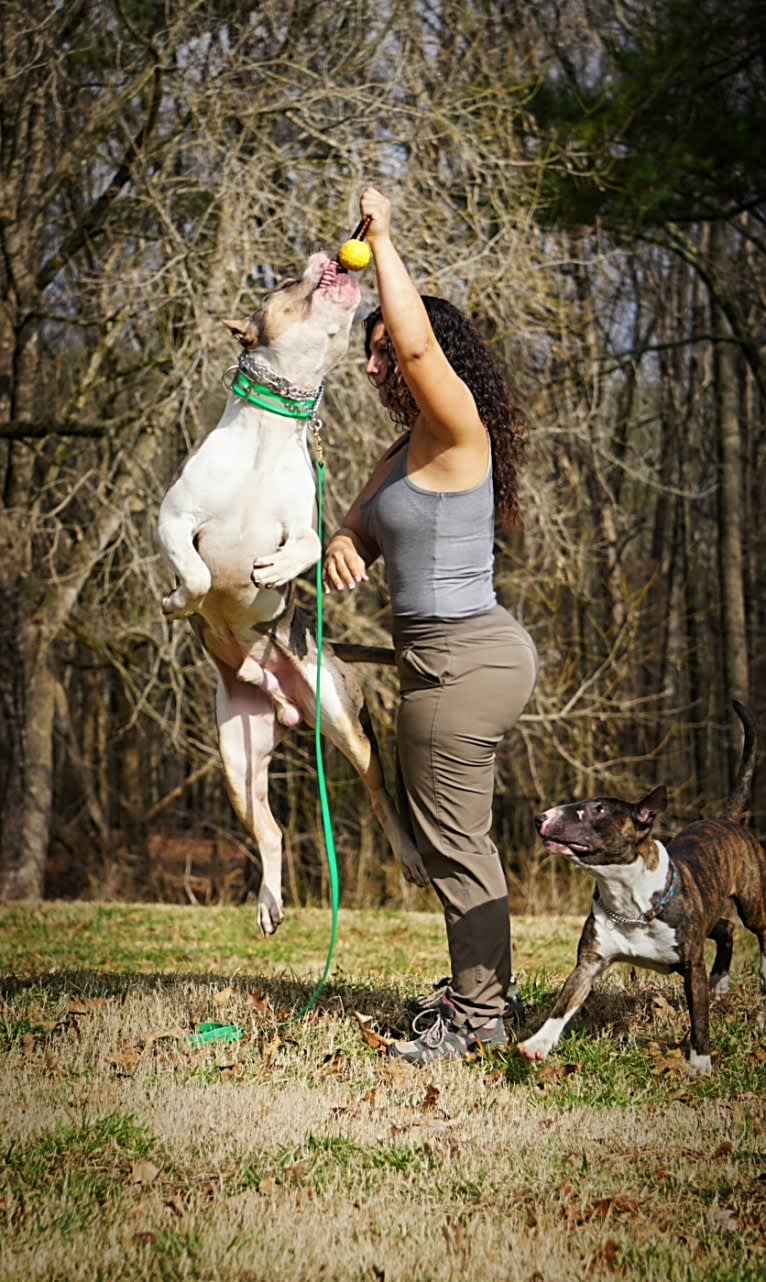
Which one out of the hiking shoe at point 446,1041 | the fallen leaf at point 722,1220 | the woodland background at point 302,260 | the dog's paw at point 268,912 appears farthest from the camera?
the woodland background at point 302,260

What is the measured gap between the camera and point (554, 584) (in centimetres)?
1107

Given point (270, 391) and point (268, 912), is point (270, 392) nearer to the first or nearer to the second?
point (270, 391)

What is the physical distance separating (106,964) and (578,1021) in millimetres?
2743

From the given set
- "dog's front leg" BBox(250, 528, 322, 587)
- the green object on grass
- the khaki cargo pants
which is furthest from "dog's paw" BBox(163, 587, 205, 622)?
the green object on grass

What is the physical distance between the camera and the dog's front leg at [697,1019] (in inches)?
175

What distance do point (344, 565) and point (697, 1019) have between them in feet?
5.89

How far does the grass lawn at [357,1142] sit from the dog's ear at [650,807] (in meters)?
0.77

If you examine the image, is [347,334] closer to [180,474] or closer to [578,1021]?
[180,474]

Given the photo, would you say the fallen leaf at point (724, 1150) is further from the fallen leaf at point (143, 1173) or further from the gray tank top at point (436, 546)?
the gray tank top at point (436, 546)

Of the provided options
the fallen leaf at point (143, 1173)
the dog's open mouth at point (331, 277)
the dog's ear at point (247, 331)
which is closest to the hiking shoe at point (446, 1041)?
the fallen leaf at point (143, 1173)

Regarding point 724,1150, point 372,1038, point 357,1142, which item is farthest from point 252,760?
point 724,1150

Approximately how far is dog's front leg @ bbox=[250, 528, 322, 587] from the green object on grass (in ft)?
5.03

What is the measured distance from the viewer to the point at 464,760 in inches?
177

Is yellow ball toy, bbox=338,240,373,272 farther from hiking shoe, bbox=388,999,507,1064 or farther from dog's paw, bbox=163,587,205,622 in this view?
hiking shoe, bbox=388,999,507,1064
